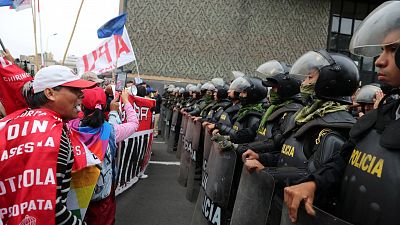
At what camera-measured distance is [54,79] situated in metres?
2.01

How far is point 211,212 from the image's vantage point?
2783mm

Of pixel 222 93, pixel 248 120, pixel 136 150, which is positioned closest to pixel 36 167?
pixel 248 120

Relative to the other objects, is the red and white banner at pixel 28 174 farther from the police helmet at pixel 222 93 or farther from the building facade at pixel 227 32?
the building facade at pixel 227 32

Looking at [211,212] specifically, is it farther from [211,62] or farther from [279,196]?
[211,62]

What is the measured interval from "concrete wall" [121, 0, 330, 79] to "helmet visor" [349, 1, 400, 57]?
23.2m

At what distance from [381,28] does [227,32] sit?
24106 millimetres

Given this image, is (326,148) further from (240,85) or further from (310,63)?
(240,85)

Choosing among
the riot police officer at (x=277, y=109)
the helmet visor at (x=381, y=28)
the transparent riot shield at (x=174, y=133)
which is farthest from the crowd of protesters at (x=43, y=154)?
the transparent riot shield at (x=174, y=133)

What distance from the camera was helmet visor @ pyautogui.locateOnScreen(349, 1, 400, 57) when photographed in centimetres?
163

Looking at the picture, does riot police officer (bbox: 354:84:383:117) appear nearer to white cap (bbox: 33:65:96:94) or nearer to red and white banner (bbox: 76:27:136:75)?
red and white banner (bbox: 76:27:136:75)

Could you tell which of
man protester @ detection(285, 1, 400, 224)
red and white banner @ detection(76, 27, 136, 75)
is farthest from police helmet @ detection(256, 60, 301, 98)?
red and white banner @ detection(76, 27, 136, 75)

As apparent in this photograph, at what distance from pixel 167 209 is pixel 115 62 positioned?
2795mm

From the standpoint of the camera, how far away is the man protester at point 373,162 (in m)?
Answer: 1.53

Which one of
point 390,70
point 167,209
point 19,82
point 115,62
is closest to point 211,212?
point 390,70
